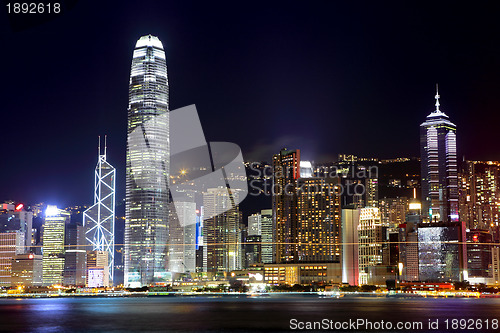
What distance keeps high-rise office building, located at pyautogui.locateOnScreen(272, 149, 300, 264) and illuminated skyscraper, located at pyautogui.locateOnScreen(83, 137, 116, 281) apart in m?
44.2

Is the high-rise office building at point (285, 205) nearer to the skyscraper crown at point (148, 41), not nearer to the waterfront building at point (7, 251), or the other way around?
the skyscraper crown at point (148, 41)

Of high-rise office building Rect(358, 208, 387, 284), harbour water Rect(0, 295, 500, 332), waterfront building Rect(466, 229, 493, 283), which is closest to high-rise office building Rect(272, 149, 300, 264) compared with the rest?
high-rise office building Rect(358, 208, 387, 284)

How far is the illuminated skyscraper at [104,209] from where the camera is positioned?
191125 millimetres

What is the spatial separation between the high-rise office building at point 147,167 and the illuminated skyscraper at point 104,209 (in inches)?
176

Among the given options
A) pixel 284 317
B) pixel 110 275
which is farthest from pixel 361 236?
pixel 284 317

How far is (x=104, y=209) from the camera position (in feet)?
629

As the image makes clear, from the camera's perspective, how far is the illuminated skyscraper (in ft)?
627

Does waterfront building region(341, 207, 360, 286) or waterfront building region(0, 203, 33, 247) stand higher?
waterfront building region(0, 203, 33, 247)

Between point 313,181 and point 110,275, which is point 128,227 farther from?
point 313,181

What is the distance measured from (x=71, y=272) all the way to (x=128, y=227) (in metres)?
20.6

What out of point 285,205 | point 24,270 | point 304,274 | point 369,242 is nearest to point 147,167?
point 285,205

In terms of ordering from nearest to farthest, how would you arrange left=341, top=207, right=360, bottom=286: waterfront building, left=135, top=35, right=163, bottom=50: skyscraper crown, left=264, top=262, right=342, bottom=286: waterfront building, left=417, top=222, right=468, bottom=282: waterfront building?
left=417, top=222, right=468, bottom=282: waterfront building < left=341, top=207, right=360, bottom=286: waterfront building < left=264, top=262, right=342, bottom=286: waterfront building < left=135, top=35, right=163, bottom=50: skyscraper crown

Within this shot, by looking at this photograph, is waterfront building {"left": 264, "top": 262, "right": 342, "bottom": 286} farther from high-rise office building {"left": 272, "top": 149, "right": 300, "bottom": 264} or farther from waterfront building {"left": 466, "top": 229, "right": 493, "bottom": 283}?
waterfront building {"left": 466, "top": 229, "right": 493, "bottom": 283}

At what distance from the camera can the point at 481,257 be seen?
174 m
